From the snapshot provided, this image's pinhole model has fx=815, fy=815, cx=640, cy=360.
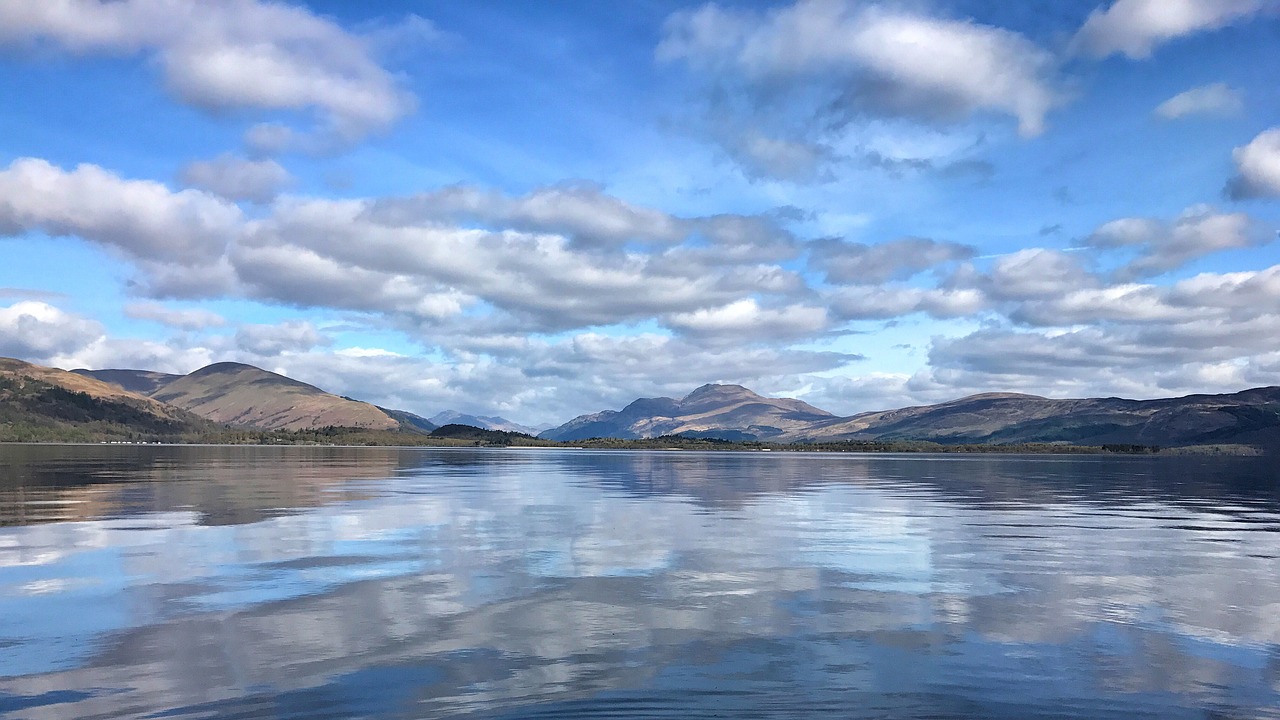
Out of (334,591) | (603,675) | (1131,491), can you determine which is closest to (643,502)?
(334,591)

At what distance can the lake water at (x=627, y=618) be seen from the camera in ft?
48.0

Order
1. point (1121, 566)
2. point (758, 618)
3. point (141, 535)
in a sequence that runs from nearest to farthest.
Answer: point (758, 618) → point (1121, 566) → point (141, 535)

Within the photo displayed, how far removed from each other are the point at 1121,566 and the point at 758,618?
1746 cm

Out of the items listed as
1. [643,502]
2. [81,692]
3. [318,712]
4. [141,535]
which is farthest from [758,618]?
[643,502]

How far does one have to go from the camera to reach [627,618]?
20922 mm

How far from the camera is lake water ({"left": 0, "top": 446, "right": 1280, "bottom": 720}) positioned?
1462cm

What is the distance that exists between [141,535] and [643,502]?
32.0 metres

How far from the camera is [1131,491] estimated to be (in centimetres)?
8181

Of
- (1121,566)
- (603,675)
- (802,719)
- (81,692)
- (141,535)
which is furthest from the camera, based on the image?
(141,535)

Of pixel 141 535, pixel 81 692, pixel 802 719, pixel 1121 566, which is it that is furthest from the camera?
pixel 141 535

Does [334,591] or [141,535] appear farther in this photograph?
[141,535]

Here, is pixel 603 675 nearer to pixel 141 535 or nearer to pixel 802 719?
pixel 802 719

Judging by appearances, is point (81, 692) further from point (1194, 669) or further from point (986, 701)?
point (1194, 669)

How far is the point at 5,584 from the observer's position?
2453 cm
